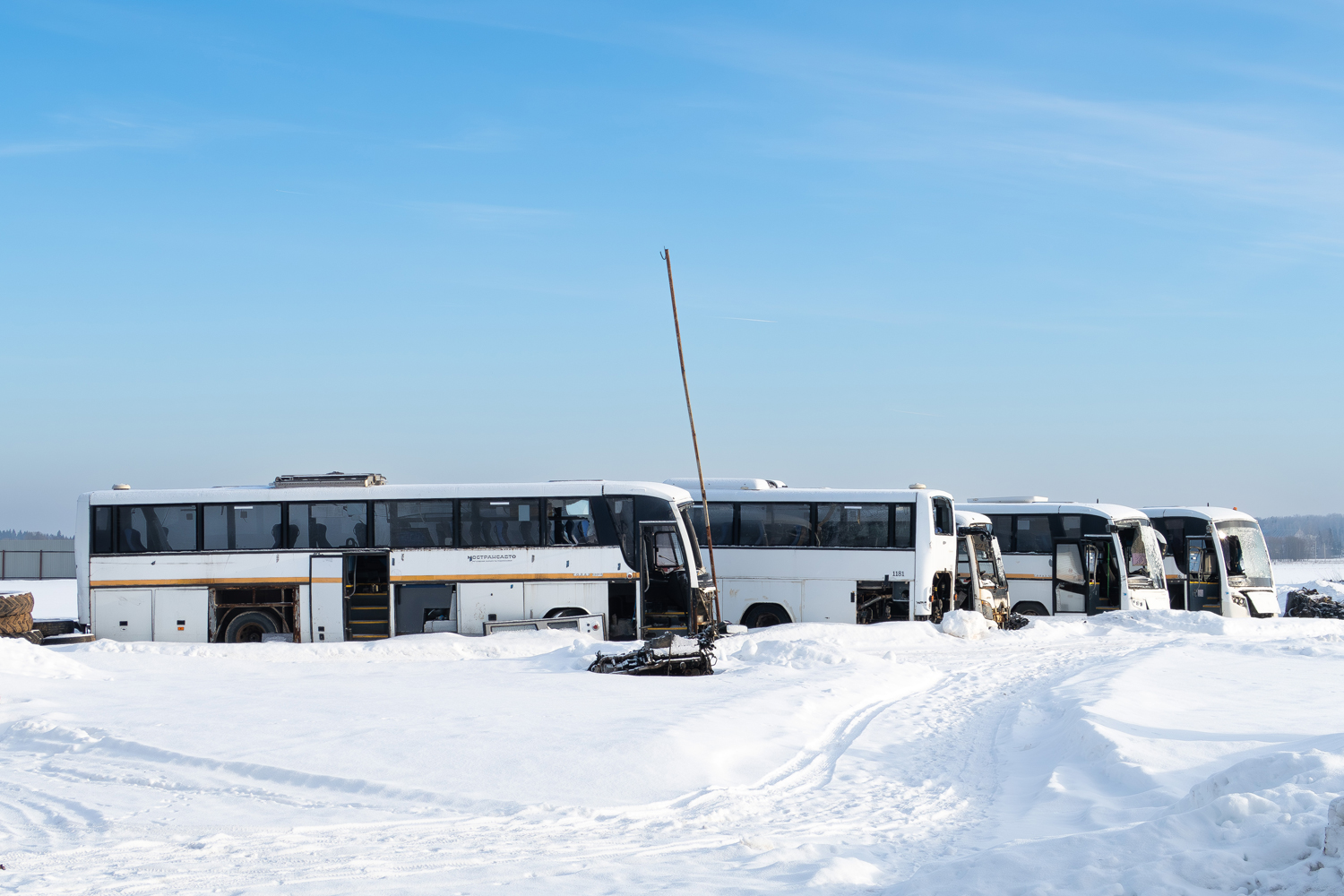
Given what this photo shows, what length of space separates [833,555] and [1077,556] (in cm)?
736

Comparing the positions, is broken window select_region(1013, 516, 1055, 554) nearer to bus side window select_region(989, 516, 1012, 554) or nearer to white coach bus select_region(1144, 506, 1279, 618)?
bus side window select_region(989, 516, 1012, 554)

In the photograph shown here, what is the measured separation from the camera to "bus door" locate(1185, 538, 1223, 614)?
2736cm

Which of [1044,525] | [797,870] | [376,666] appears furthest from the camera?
[1044,525]

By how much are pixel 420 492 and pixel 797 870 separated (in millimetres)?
14515

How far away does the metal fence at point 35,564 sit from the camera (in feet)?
136

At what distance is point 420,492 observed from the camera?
19938 mm

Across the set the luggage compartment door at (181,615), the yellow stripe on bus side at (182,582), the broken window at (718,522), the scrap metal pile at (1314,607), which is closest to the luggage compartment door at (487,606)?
the yellow stripe on bus side at (182,582)

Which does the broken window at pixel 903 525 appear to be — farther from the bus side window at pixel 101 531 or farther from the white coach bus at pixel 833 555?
the bus side window at pixel 101 531

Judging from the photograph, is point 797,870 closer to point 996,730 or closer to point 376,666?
point 996,730

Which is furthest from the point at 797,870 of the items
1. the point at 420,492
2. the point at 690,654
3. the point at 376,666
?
the point at 420,492

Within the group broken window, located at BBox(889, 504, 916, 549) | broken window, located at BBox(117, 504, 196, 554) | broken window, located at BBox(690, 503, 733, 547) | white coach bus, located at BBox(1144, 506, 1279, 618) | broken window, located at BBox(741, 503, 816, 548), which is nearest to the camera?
broken window, located at BBox(117, 504, 196, 554)

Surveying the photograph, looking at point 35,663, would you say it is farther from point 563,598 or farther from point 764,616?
point 764,616

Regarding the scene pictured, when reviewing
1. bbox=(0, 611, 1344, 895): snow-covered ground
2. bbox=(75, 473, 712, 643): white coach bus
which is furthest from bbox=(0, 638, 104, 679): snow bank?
bbox=(75, 473, 712, 643): white coach bus

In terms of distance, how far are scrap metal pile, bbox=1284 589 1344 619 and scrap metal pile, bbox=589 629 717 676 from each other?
21.5m
